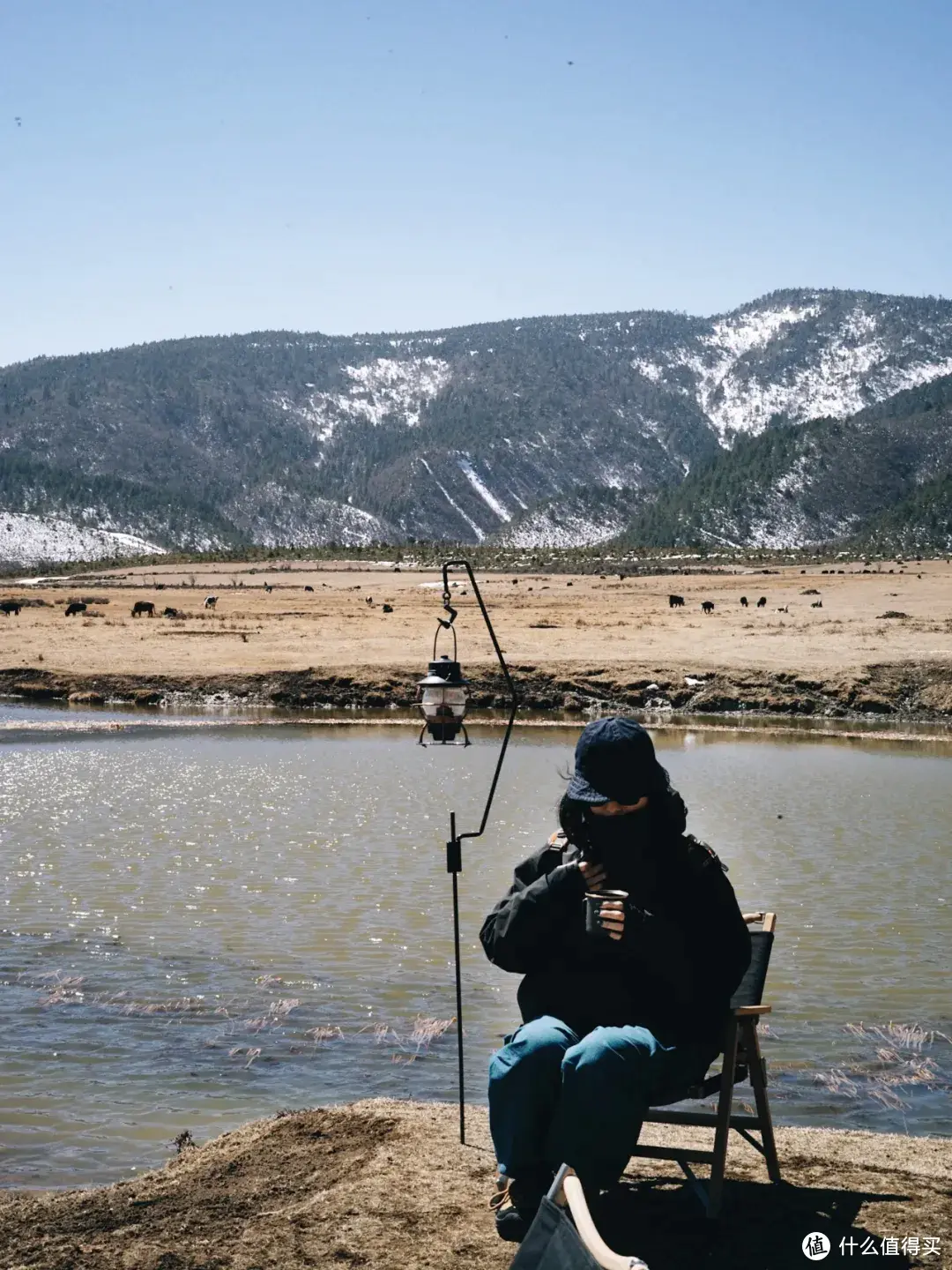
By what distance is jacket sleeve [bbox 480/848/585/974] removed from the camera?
5457 millimetres

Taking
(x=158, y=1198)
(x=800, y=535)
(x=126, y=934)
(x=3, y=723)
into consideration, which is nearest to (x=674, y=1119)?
(x=158, y=1198)

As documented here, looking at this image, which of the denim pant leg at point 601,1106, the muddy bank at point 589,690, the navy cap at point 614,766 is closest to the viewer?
the denim pant leg at point 601,1106

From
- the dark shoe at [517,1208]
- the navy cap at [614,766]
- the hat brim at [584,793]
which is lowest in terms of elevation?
the dark shoe at [517,1208]

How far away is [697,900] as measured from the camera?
5.46 m

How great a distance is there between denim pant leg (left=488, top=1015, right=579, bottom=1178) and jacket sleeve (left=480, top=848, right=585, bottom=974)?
307mm

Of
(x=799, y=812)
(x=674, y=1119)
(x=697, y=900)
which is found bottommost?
(x=799, y=812)

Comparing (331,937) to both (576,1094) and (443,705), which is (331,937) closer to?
(443,705)

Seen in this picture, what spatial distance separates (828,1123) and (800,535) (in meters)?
185

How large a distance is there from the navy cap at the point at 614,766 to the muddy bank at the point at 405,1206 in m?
1.56

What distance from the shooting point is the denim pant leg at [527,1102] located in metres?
5.29

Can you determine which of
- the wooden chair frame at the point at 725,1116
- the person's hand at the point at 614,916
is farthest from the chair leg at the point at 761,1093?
the person's hand at the point at 614,916

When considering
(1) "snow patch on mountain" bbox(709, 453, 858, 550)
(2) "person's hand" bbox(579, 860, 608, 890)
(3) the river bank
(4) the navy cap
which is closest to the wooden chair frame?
(2) "person's hand" bbox(579, 860, 608, 890)

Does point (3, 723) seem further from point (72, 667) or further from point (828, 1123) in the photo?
point (828, 1123)

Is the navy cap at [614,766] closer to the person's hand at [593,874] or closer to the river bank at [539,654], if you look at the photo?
the person's hand at [593,874]
